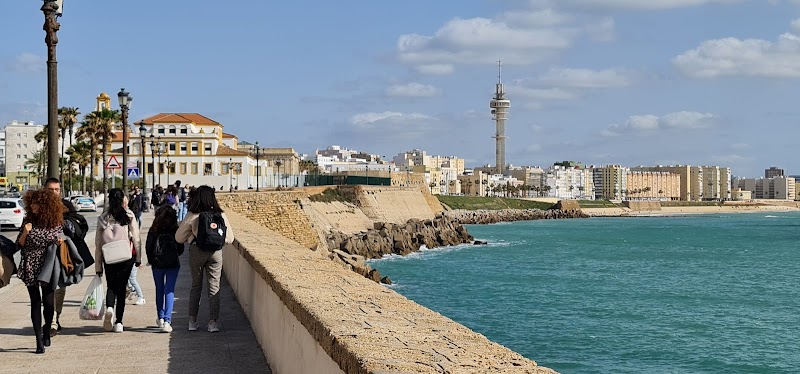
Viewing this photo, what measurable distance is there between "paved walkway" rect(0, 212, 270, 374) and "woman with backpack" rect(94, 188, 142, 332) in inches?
16.4

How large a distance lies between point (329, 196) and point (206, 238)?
68826 mm

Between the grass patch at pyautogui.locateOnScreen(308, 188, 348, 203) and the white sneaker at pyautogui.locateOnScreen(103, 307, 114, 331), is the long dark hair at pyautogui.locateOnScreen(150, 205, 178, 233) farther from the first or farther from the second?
the grass patch at pyautogui.locateOnScreen(308, 188, 348, 203)

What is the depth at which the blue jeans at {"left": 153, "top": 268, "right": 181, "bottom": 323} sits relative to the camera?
8961 millimetres

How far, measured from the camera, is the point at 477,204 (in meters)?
159

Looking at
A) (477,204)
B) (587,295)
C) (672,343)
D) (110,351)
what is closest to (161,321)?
(110,351)

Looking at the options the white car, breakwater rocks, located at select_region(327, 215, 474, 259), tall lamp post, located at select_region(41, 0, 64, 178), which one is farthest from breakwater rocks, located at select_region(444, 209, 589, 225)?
tall lamp post, located at select_region(41, 0, 64, 178)

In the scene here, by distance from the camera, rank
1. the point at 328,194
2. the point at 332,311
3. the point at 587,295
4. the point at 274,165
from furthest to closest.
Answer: the point at 274,165, the point at 328,194, the point at 587,295, the point at 332,311

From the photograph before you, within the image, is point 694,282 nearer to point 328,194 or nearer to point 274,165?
point 328,194

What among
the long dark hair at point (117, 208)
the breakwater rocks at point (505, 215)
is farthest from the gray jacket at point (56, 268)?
the breakwater rocks at point (505, 215)

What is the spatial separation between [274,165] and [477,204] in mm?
56680

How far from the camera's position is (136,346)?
8.27 meters

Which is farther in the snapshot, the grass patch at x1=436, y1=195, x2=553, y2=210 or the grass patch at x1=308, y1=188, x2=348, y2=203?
the grass patch at x1=436, y1=195, x2=553, y2=210

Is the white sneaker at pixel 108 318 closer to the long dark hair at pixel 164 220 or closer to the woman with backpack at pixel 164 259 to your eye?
the woman with backpack at pixel 164 259

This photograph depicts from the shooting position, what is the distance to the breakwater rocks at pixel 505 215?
5285 inches
